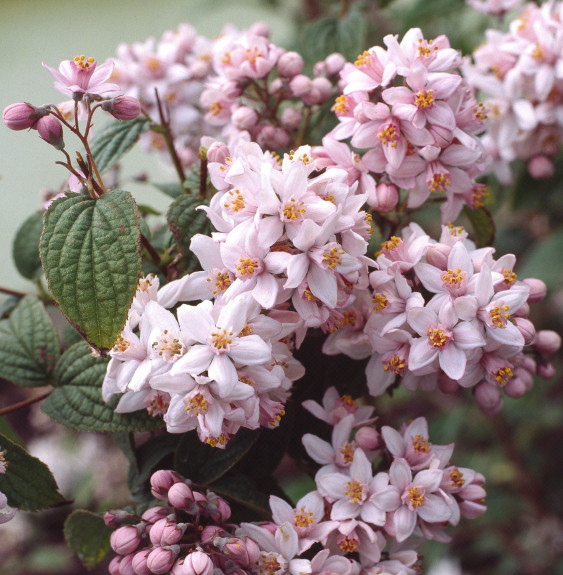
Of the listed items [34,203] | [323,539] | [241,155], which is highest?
[241,155]

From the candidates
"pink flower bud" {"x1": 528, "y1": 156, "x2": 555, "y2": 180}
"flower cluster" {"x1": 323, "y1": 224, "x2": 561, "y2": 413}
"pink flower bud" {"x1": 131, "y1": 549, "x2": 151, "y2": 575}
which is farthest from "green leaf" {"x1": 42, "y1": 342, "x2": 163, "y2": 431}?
"pink flower bud" {"x1": 528, "y1": 156, "x2": 555, "y2": 180}

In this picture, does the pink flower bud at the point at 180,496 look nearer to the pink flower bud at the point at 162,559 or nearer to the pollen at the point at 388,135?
the pink flower bud at the point at 162,559

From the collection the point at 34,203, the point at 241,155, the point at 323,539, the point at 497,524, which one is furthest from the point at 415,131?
the point at 34,203

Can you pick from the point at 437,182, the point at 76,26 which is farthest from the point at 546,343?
the point at 76,26

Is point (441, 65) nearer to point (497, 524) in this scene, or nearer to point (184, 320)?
point (184, 320)

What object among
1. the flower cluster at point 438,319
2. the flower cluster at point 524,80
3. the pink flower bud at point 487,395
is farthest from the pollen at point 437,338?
the flower cluster at point 524,80

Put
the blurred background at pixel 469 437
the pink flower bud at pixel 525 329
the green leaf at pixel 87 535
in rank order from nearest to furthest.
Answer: the pink flower bud at pixel 525 329
the green leaf at pixel 87 535
the blurred background at pixel 469 437

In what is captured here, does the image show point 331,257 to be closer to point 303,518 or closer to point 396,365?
point 396,365
